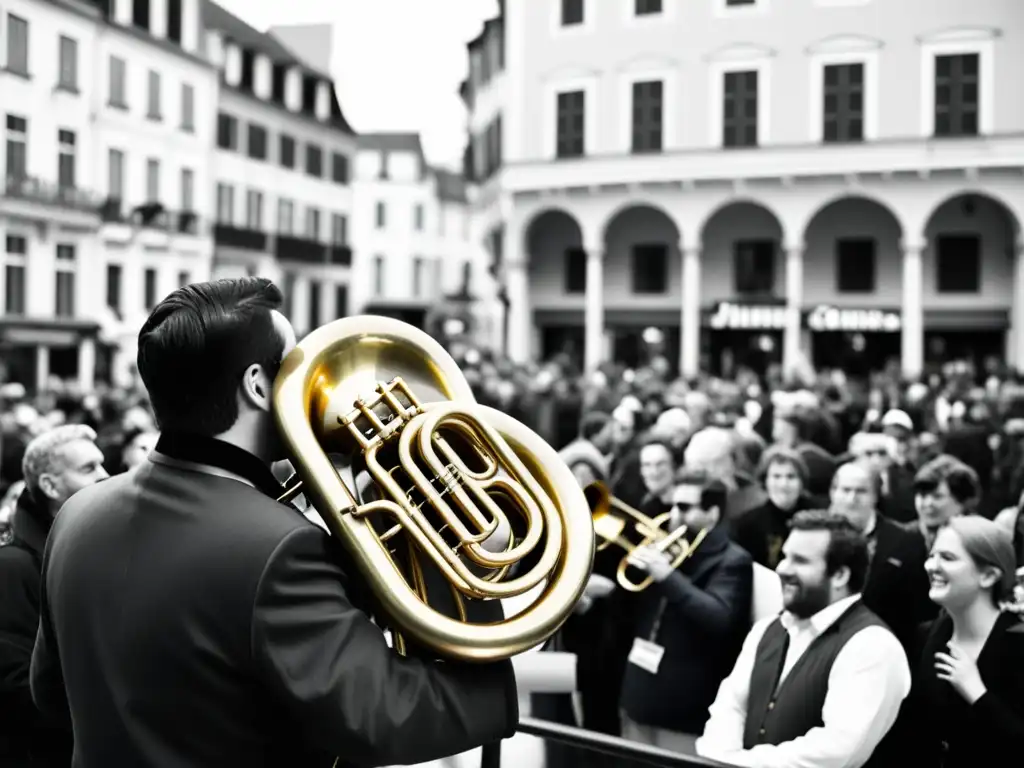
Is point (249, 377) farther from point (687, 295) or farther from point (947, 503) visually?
point (687, 295)

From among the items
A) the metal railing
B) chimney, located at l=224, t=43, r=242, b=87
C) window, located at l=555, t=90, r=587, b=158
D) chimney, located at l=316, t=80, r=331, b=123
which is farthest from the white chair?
chimney, located at l=316, t=80, r=331, b=123

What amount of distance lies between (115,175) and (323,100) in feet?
52.4

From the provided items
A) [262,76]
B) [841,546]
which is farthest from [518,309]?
[841,546]

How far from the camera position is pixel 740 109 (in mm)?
30312

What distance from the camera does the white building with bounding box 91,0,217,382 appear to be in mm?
35438

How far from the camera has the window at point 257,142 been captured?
148ft

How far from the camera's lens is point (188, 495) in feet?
6.89

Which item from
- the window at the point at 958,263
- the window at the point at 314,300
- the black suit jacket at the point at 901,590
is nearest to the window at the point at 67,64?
the window at the point at 314,300

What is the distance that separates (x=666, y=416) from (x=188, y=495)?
8.40m

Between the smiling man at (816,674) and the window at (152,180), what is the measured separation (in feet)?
119

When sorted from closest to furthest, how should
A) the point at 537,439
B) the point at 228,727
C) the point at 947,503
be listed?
the point at 228,727 → the point at 537,439 → the point at 947,503

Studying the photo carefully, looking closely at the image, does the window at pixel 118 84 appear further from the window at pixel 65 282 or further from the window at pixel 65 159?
the window at pixel 65 282

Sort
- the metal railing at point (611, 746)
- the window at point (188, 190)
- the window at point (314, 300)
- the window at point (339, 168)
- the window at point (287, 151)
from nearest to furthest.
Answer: the metal railing at point (611, 746)
the window at point (188, 190)
the window at point (287, 151)
the window at point (314, 300)
the window at point (339, 168)

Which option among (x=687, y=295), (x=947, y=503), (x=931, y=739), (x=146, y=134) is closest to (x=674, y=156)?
(x=687, y=295)
